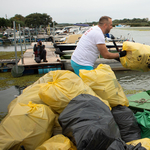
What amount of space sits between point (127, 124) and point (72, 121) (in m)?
0.90

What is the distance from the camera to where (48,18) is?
2265 inches

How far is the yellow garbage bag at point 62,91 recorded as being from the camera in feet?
6.34

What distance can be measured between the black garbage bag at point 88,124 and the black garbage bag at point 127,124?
18.8 inches

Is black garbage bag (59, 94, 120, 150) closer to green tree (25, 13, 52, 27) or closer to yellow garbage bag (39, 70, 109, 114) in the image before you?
yellow garbage bag (39, 70, 109, 114)

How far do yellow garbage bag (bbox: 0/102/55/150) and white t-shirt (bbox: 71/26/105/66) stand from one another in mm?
1042

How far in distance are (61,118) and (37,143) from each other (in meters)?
0.36

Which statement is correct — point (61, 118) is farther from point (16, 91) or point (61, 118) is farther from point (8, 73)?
point (8, 73)

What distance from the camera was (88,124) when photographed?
1.51 m

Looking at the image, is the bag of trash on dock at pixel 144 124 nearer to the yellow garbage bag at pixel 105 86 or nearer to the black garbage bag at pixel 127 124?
the black garbage bag at pixel 127 124

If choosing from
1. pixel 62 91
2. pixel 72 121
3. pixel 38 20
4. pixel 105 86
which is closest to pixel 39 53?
pixel 105 86

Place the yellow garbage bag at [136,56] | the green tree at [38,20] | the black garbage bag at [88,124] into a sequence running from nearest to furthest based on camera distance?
the black garbage bag at [88,124] < the yellow garbage bag at [136,56] < the green tree at [38,20]

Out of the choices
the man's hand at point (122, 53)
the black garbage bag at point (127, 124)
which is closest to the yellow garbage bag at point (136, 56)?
the man's hand at point (122, 53)

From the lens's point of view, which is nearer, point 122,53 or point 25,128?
point 25,128

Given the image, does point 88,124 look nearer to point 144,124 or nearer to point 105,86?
point 105,86
